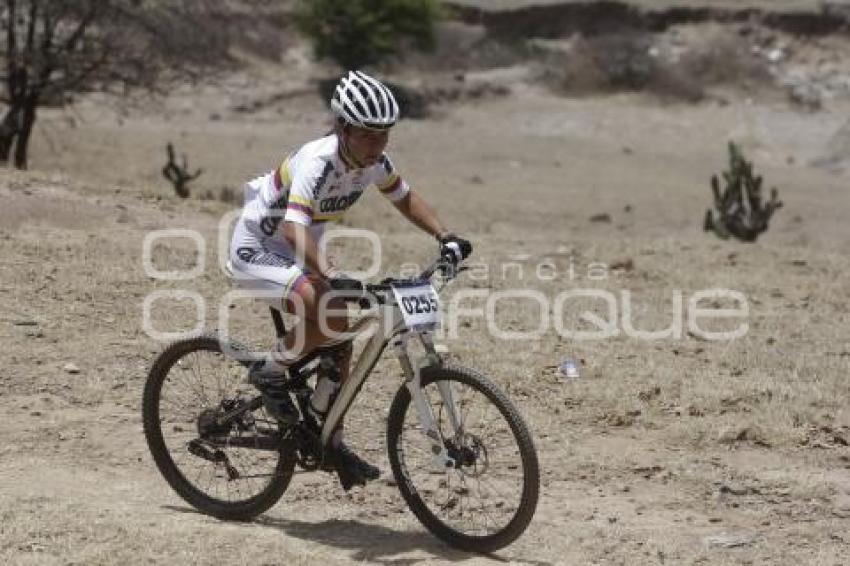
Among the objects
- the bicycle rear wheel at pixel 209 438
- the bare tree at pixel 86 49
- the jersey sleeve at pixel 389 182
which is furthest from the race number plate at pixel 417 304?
the bare tree at pixel 86 49

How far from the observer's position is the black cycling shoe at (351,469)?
18.6ft

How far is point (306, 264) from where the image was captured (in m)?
5.32

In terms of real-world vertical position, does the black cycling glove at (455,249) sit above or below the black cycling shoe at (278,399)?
above

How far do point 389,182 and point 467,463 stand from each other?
123 cm

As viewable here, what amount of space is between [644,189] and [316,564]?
19233 mm

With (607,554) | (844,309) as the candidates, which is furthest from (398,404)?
(844,309)

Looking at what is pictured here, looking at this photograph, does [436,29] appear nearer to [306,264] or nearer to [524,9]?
[524,9]

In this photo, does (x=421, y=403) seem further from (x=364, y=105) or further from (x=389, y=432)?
(x=364, y=105)

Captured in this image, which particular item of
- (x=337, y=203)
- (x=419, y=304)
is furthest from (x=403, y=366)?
(x=337, y=203)

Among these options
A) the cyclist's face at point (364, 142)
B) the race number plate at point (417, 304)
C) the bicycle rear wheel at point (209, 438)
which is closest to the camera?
the race number plate at point (417, 304)

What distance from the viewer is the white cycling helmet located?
525cm

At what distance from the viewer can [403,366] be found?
17.9 ft

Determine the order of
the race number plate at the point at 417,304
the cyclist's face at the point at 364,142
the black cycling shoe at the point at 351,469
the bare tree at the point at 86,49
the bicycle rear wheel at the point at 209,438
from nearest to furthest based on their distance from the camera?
the race number plate at the point at 417,304, the cyclist's face at the point at 364,142, the black cycling shoe at the point at 351,469, the bicycle rear wheel at the point at 209,438, the bare tree at the point at 86,49

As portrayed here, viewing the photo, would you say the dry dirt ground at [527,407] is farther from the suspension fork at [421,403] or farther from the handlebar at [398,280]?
the handlebar at [398,280]
